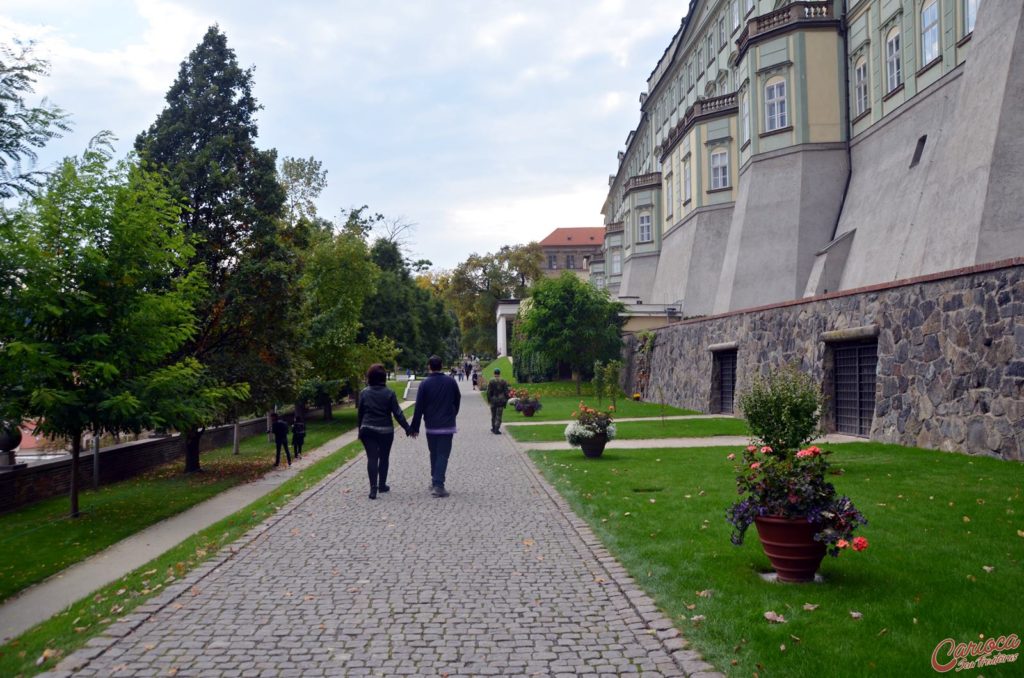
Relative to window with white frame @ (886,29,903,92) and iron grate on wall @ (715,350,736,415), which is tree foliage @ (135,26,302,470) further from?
window with white frame @ (886,29,903,92)

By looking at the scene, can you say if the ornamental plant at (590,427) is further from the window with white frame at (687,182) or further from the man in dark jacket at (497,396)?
the window with white frame at (687,182)

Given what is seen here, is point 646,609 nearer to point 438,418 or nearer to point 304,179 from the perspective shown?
point 438,418

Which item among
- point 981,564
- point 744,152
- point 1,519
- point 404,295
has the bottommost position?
point 1,519

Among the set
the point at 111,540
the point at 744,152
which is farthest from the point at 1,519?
the point at 744,152

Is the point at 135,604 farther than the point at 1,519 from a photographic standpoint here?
No

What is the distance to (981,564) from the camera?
612 centimetres

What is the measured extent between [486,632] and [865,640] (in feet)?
7.68

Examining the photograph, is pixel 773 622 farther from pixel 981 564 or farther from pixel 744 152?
pixel 744 152

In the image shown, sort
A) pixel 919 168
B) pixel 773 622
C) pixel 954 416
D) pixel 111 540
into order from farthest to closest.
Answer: pixel 919 168 < pixel 954 416 < pixel 111 540 < pixel 773 622

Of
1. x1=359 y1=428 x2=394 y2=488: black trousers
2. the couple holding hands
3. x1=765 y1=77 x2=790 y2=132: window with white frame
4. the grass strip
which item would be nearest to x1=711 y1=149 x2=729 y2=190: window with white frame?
x1=765 y1=77 x2=790 y2=132: window with white frame

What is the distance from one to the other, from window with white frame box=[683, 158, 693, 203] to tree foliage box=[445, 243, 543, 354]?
37928 mm

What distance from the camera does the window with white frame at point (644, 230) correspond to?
2126 inches

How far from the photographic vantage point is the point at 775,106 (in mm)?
31516

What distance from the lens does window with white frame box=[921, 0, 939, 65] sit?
23.8 meters
